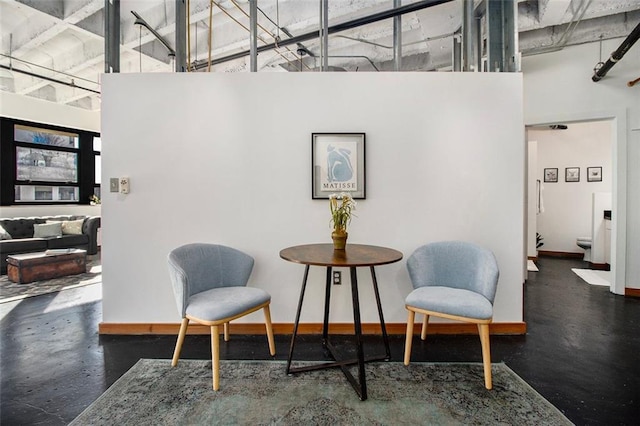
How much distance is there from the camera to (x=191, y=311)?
209 centimetres

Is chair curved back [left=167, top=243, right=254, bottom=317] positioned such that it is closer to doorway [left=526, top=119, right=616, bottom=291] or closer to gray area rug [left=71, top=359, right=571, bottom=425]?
gray area rug [left=71, top=359, right=571, bottom=425]

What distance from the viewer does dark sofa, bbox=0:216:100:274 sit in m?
5.03

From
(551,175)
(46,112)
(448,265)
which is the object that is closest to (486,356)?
(448,265)

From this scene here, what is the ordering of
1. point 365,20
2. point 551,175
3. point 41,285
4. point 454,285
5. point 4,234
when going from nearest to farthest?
point 454,285 → point 365,20 → point 41,285 → point 4,234 → point 551,175

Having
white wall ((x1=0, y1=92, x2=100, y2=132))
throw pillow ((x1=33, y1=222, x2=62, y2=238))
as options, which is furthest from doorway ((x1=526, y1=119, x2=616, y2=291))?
white wall ((x1=0, y1=92, x2=100, y2=132))

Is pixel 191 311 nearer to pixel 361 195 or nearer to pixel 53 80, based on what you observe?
pixel 361 195

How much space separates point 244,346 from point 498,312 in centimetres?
228

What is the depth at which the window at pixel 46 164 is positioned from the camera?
6.25 meters

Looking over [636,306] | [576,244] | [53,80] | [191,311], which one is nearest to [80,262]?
[53,80]

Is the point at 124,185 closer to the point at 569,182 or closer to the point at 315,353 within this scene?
the point at 315,353

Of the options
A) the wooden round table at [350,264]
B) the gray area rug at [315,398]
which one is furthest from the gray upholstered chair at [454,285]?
the wooden round table at [350,264]

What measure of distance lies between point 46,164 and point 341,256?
25.9ft

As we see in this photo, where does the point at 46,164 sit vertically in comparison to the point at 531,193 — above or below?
above

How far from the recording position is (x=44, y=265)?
454cm
